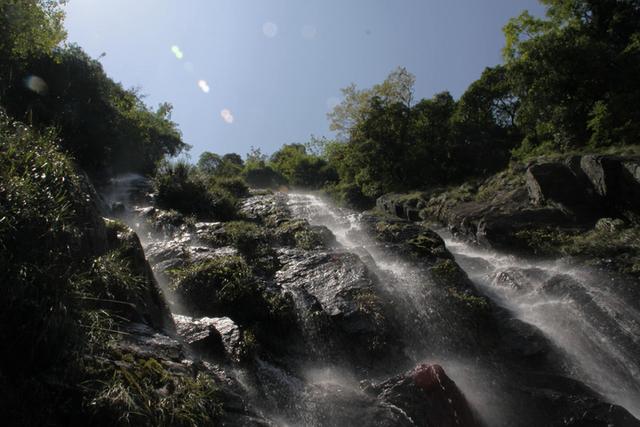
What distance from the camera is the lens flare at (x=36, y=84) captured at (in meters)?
23.2

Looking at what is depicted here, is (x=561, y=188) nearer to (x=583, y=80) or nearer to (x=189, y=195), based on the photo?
(x=583, y=80)

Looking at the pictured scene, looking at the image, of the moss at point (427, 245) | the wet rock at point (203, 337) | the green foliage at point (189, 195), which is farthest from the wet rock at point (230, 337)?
the green foliage at point (189, 195)

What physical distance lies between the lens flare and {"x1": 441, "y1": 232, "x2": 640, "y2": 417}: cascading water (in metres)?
24.2

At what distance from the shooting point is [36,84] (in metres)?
23.6

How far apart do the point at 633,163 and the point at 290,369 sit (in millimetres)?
14987

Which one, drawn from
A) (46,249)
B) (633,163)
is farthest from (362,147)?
(46,249)

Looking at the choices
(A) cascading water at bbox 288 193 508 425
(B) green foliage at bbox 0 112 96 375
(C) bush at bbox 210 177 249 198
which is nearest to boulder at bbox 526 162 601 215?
(A) cascading water at bbox 288 193 508 425

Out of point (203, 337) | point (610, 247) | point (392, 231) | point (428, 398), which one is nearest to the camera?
point (428, 398)

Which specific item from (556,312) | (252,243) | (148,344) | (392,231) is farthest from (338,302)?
(556,312)

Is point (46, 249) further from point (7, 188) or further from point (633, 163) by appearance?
point (633, 163)

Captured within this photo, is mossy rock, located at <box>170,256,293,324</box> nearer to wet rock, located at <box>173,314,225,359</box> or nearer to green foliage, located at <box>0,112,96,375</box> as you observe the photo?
wet rock, located at <box>173,314,225,359</box>

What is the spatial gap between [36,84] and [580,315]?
27.6m

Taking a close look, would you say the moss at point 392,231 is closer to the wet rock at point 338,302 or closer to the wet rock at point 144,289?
the wet rock at point 338,302

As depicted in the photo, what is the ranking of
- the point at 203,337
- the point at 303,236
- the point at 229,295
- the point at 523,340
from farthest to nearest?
1. the point at 303,236
2. the point at 229,295
3. the point at 523,340
4. the point at 203,337
